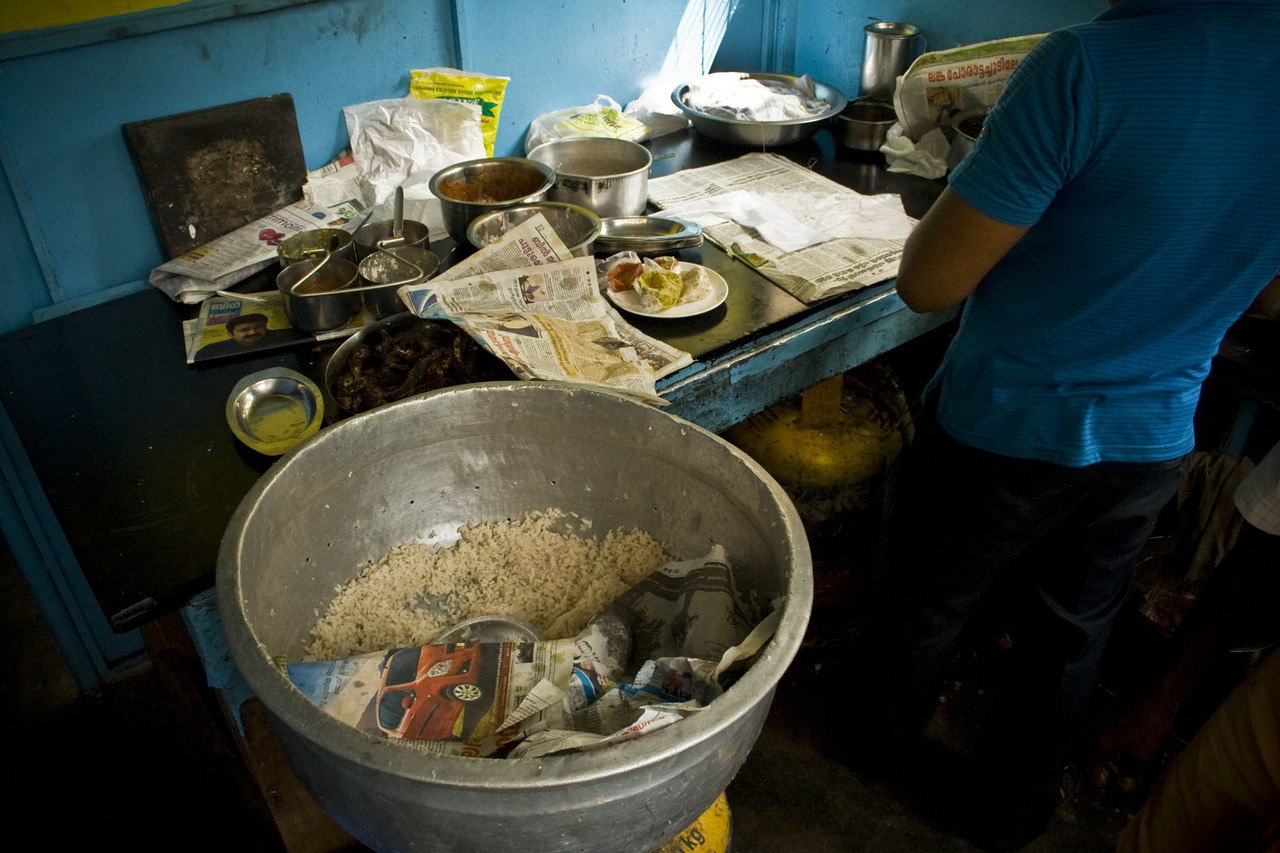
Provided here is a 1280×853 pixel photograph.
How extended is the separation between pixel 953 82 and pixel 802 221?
1.86 feet

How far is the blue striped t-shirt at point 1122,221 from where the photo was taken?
918 millimetres

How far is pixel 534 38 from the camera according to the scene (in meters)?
2.04

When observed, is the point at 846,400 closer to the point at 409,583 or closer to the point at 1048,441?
the point at 1048,441

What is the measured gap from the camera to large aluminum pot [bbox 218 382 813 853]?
0.68 metres

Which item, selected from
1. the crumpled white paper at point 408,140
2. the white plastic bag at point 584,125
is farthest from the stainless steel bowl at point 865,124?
the crumpled white paper at point 408,140

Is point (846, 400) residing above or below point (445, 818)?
below

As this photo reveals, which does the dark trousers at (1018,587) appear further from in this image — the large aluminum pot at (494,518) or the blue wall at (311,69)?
the blue wall at (311,69)

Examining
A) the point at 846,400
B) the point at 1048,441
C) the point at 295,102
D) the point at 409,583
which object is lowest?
the point at 846,400

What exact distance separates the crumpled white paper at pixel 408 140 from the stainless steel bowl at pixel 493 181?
0.21 feet

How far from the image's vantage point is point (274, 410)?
1.28 m

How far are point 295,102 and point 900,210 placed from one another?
135cm

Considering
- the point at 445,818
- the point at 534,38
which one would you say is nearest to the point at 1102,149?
the point at 445,818

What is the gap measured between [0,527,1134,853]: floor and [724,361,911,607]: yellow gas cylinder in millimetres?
276

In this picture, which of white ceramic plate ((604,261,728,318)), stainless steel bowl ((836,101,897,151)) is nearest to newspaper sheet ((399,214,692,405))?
white ceramic plate ((604,261,728,318))
